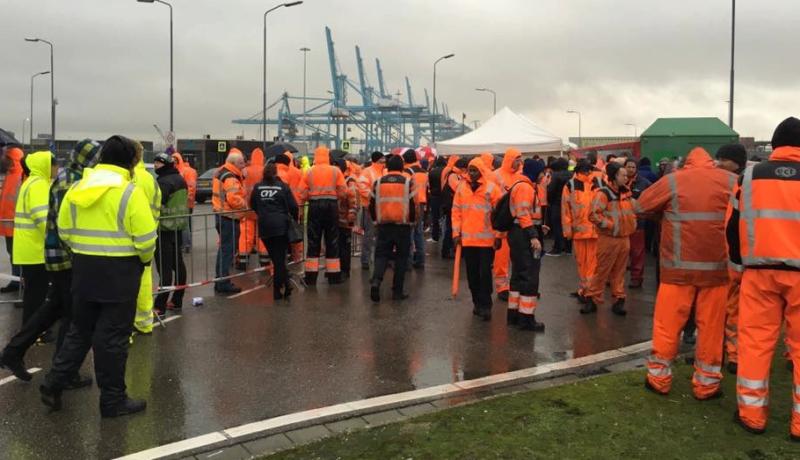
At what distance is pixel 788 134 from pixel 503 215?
3225 mm

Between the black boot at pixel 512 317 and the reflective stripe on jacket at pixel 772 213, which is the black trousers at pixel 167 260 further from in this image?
Result: the reflective stripe on jacket at pixel 772 213

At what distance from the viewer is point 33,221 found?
597 cm

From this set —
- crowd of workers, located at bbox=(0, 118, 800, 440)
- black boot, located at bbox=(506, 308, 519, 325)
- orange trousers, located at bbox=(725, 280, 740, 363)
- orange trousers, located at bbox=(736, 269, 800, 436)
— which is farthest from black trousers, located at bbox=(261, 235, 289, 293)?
orange trousers, located at bbox=(736, 269, 800, 436)

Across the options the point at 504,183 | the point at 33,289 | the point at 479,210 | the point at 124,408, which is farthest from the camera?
the point at 504,183

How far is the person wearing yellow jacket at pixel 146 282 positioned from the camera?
652 centimetres

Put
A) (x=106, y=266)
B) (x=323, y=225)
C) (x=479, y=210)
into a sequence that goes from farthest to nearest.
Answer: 1. (x=323, y=225)
2. (x=479, y=210)
3. (x=106, y=266)

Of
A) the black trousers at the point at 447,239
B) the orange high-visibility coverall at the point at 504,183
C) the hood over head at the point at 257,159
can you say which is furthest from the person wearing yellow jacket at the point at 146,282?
the black trousers at the point at 447,239

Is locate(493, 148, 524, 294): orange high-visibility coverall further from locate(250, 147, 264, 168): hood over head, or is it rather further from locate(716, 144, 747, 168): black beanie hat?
locate(250, 147, 264, 168): hood over head

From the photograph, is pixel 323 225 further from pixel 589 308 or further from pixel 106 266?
pixel 106 266

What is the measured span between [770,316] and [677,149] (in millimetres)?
16871

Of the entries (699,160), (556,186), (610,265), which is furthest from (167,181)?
(556,186)

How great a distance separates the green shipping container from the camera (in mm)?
19244

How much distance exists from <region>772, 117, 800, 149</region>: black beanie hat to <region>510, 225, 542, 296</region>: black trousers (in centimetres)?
310

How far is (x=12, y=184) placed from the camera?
885 centimetres
